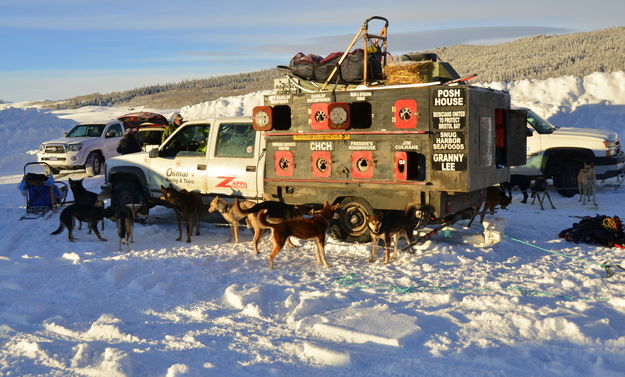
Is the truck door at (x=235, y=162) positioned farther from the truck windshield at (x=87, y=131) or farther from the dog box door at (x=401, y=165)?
the truck windshield at (x=87, y=131)

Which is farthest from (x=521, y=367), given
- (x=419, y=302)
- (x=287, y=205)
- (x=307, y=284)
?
(x=287, y=205)

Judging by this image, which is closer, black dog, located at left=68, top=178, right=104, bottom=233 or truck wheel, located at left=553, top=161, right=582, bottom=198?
black dog, located at left=68, top=178, right=104, bottom=233

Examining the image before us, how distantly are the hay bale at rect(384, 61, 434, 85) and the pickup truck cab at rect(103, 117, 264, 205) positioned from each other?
8.32ft

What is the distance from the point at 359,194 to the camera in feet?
27.9

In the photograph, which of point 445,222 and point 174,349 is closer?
point 174,349

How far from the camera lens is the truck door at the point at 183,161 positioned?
1030 centimetres

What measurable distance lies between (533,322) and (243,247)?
482 centimetres

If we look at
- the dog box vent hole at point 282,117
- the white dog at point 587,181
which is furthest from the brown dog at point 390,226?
Result: the white dog at point 587,181

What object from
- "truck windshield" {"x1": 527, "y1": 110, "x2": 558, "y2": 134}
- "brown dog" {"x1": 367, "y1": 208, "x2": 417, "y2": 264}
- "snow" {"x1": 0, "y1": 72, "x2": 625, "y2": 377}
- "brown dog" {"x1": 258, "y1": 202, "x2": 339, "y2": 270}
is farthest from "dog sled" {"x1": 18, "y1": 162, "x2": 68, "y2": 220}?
"truck windshield" {"x1": 527, "y1": 110, "x2": 558, "y2": 134}

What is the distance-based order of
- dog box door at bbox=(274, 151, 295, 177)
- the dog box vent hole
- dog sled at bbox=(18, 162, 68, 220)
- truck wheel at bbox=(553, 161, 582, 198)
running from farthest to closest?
1. truck wheel at bbox=(553, 161, 582, 198)
2. dog sled at bbox=(18, 162, 68, 220)
3. the dog box vent hole
4. dog box door at bbox=(274, 151, 295, 177)

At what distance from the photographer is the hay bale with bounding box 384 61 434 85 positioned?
8.11 m

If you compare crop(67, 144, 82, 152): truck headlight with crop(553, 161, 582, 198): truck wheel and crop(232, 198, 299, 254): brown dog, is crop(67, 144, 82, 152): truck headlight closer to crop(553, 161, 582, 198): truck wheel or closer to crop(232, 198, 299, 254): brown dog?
crop(232, 198, 299, 254): brown dog

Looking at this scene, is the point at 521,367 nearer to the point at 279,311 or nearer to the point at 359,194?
the point at 279,311

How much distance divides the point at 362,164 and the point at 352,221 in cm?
96
